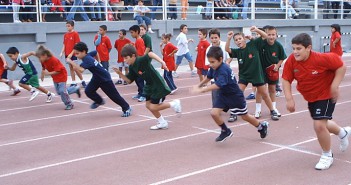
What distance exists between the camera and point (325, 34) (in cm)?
2827

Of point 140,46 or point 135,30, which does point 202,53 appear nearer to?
point 140,46

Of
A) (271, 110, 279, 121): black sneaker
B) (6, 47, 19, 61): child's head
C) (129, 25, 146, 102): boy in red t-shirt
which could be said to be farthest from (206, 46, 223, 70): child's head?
(6, 47, 19, 61): child's head

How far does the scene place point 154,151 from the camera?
7.13m

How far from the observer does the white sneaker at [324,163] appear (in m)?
6.02

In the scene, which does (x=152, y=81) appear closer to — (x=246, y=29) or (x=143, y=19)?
(x=143, y=19)

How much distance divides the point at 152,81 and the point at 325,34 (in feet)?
71.8

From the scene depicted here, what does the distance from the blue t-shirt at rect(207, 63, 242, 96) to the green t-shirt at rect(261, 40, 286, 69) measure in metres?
2.31

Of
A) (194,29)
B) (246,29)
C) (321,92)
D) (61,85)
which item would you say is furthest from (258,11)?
(321,92)

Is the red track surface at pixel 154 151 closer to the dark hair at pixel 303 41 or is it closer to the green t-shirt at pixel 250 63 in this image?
the green t-shirt at pixel 250 63

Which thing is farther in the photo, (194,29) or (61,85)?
(194,29)

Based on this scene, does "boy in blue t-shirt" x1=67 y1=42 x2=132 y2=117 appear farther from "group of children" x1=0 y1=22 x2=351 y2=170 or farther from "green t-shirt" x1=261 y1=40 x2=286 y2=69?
"green t-shirt" x1=261 y1=40 x2=286 y2=69

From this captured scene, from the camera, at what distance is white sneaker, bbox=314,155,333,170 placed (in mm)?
6024

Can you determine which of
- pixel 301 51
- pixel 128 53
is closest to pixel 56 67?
pixel 128 53

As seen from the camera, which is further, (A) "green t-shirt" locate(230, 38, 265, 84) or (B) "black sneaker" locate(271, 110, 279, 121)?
(B) "black sneaker" locate(271, 110, 279, 121)
